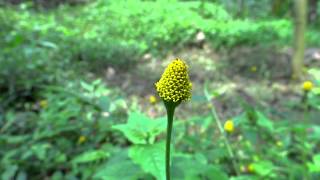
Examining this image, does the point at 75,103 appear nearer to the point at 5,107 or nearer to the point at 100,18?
the point at 5,107

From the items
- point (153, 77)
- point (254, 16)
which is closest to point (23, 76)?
point (153, 77)

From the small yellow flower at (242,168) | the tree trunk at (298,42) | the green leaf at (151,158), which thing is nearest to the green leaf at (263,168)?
the small yellow flower at (242,168)

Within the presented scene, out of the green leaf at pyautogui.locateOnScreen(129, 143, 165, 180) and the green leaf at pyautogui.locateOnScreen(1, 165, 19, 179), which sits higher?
the green leaf at pyautogui.locateOnScreen(129, 143, 165, 180)

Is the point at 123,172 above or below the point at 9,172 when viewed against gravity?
above

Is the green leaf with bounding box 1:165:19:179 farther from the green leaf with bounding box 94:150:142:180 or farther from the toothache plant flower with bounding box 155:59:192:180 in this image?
the toothache plant flower with bounding box 155:59:192:180

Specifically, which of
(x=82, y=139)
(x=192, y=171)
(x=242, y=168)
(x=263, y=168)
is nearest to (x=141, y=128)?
(x=192, y=171)

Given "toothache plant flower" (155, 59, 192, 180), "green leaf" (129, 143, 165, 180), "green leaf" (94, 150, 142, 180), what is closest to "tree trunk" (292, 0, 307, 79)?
"green leaf" (94, 150, 142, 180)

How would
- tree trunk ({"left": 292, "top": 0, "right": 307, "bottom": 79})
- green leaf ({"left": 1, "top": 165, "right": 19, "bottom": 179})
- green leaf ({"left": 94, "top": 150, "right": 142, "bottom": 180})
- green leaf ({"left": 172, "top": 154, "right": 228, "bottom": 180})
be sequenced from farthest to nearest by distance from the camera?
tree trunk ({"left": 292, "top": 0, "right": 307, "bottom": 79})
green leaf ({"left": 1, "top": 165, "right": 19, "bottom": 179})
green leaf ({"left": 172, "top": 154, "right": 228, "bottom": 180})
green leaf ({"left": 94, "top": 150, "right": 142, "bottom": 180})

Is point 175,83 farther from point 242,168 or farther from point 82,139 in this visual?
point 82,139
